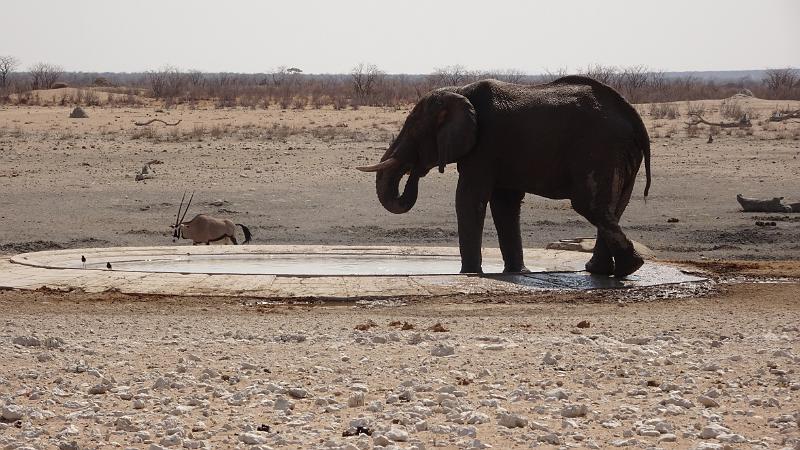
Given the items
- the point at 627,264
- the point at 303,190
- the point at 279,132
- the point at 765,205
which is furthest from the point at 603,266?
the point at 279,132

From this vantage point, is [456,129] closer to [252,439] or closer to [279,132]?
[252,439]

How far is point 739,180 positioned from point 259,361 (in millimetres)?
20704

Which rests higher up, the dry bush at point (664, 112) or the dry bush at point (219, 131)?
the dry bush at point (664, 112)

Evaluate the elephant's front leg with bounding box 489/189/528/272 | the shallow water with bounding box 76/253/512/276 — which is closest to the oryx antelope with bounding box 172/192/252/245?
the shallow water with bounding box 76/253/512/276

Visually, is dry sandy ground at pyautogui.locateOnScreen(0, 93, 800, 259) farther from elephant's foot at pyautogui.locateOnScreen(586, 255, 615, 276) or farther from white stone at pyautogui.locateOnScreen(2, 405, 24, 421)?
white stone at pyautogui.locateOnScreen(2, 405, 24, 421)

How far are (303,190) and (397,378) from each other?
18.5 meters

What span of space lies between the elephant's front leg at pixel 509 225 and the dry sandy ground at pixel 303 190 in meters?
6.17

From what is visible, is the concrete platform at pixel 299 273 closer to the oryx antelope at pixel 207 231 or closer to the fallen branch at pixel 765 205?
the oryx antelope at pixel 207 231

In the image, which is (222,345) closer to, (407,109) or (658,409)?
(658,409)

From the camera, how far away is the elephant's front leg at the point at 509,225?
45.8ft

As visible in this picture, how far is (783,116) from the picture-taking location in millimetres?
40562

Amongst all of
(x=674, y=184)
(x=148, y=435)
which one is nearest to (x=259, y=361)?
(x=148, y=435)

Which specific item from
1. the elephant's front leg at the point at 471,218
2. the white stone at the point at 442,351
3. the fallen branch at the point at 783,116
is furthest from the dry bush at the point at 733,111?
the white stone at the point at 442,351

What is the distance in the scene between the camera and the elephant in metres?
13.0
